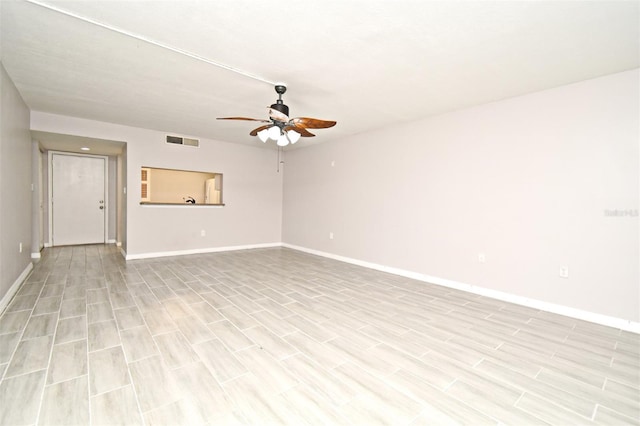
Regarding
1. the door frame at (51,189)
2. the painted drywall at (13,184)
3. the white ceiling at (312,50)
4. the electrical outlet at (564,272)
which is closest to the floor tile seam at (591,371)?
the electrical outlet at (564,272)

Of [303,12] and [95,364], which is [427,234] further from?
[95,364]

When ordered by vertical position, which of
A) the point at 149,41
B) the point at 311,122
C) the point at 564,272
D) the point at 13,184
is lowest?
the point at 564,272

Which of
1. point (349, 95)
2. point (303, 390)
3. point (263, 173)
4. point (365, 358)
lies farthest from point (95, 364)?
point (263, 173)

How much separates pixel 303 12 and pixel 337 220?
4230 millimetres

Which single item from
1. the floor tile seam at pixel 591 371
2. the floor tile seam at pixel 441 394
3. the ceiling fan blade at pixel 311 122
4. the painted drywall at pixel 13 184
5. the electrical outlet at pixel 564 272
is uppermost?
the ceiling fan blade at pixel 311 122

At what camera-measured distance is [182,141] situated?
5848 mm

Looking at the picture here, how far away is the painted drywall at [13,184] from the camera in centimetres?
289

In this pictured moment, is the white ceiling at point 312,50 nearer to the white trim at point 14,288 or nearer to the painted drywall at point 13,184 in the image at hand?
the painted drywall at point 13,184

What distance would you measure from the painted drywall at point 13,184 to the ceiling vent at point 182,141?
2036 mm

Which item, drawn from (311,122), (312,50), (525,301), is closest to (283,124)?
(311,122)

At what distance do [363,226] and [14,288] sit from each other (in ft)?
16.1

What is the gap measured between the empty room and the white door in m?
1.14

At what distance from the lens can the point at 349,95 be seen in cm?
351

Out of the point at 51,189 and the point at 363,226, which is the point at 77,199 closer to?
the point at 51,189
